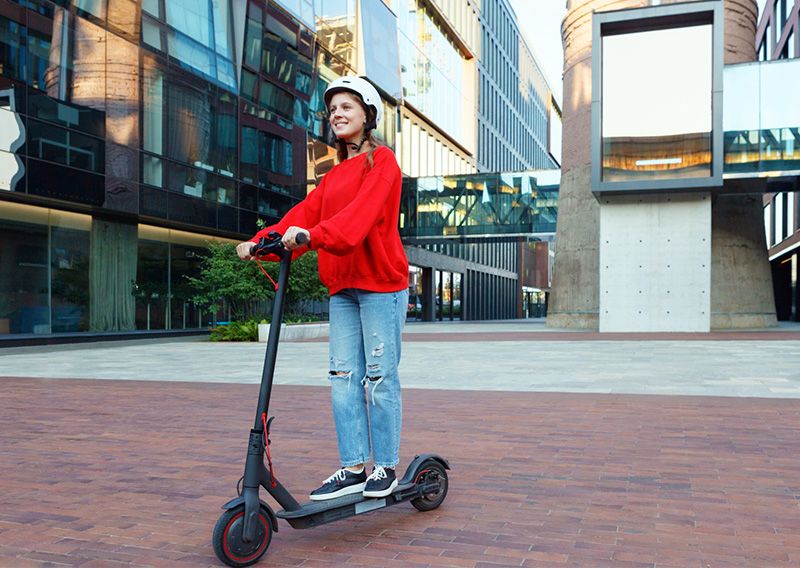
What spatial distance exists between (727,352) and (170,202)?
16270 mm

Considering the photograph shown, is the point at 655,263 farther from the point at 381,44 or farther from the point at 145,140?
the point at 381,44

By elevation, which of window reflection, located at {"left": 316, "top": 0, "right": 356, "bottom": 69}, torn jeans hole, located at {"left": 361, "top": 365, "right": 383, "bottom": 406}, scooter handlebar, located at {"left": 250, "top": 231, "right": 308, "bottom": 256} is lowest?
torn jeans hole, located at {"left": 361, "top": 365, "right": 383, "bottom": 406}

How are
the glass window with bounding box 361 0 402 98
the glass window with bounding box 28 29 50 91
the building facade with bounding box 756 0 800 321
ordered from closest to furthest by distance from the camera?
the glass window with bounding box 28 29 50 91 → the glass window with bounding box 361 0 402 98 → the building facade with bounding box 756 0 800 321

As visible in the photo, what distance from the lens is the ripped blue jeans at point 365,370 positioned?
349 centimetres

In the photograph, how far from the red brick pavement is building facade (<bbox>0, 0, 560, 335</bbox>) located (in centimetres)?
1287

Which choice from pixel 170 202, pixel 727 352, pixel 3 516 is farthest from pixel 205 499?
pixel 170 202

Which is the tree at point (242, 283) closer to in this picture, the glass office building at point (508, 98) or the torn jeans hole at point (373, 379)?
the torn jeans hole at point (373, 379)

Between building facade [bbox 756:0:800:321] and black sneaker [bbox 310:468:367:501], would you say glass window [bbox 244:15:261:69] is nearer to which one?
building facade [bbox 756:0:800:321]

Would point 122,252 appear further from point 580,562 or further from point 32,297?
point 580,562

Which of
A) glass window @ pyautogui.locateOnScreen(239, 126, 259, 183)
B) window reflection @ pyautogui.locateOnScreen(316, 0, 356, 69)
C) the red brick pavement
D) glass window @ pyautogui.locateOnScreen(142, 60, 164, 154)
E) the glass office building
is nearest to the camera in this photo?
the red brick pavement

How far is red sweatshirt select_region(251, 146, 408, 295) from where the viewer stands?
3328mm

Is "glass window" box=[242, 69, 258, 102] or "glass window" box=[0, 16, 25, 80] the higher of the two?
"glass window" box=[242, 69, 258, 102]

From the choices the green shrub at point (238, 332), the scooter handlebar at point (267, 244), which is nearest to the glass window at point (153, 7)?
the green shrub at point (238, 332)

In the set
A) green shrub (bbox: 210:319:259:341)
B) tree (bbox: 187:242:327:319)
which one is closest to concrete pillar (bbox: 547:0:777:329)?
tree (bbox: 187:242:327:319)
